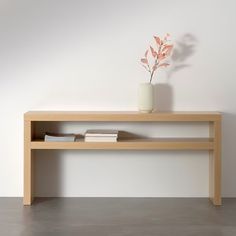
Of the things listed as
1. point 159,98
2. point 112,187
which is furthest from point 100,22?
point 112,187

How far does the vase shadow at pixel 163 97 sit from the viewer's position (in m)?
4.13

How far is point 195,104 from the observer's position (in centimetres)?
412

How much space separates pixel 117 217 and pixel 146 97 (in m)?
0.97

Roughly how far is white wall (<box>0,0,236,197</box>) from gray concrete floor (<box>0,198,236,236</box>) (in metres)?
0.18

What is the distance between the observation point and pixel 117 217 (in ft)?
11.6

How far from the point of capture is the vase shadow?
4.13 meters

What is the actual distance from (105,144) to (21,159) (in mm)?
784

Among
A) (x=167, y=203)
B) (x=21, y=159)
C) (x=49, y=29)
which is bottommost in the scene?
(x=167, y=203)

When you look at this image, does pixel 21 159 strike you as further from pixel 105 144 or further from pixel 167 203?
pixel 167 203

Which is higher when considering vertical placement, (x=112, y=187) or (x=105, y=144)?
(x=105, y=144)

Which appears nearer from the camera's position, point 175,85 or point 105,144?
point 105,144

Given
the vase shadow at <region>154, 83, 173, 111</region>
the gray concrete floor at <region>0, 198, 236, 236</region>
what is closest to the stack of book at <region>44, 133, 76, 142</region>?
the gray concrete floor at <region>0, 198, 236, 236</region>

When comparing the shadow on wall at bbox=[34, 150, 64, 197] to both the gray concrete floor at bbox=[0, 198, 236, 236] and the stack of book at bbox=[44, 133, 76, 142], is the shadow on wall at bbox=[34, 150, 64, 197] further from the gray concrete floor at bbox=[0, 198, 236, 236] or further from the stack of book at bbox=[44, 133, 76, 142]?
the stack of book at bbox=[44, 133, 76, 142]

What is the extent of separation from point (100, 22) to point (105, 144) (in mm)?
1009
